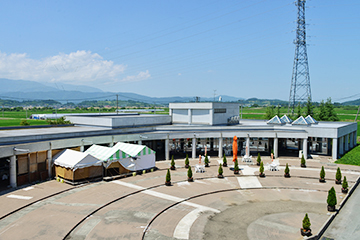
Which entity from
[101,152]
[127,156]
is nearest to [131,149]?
[127,156]

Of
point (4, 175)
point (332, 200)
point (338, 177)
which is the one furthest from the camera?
point (338, 177)

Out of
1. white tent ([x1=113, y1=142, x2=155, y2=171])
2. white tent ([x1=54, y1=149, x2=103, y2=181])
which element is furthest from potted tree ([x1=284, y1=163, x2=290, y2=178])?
white tent ([x1=54, y1=149, x2=103, y2=181])

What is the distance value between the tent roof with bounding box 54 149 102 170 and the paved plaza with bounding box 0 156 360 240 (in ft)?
6.72

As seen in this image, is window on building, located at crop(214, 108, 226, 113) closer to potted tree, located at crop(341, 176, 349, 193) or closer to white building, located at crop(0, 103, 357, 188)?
white building, located at crop(0, 103, 357, 188)

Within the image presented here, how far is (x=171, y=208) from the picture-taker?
22.2 metres

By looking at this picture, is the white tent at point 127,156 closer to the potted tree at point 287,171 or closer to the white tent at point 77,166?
the white tent at point 77,166

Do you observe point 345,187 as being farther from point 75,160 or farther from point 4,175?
point 4,175

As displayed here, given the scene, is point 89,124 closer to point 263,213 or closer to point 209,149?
point 209,149

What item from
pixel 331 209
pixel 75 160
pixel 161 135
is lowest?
pixel 331 209

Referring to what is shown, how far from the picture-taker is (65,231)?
56.9 ft

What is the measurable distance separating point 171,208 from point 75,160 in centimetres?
1221

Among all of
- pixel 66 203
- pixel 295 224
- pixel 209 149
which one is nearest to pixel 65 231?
pixel 66 203

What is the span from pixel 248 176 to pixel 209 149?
1888cm

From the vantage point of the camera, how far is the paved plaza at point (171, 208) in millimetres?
17844
